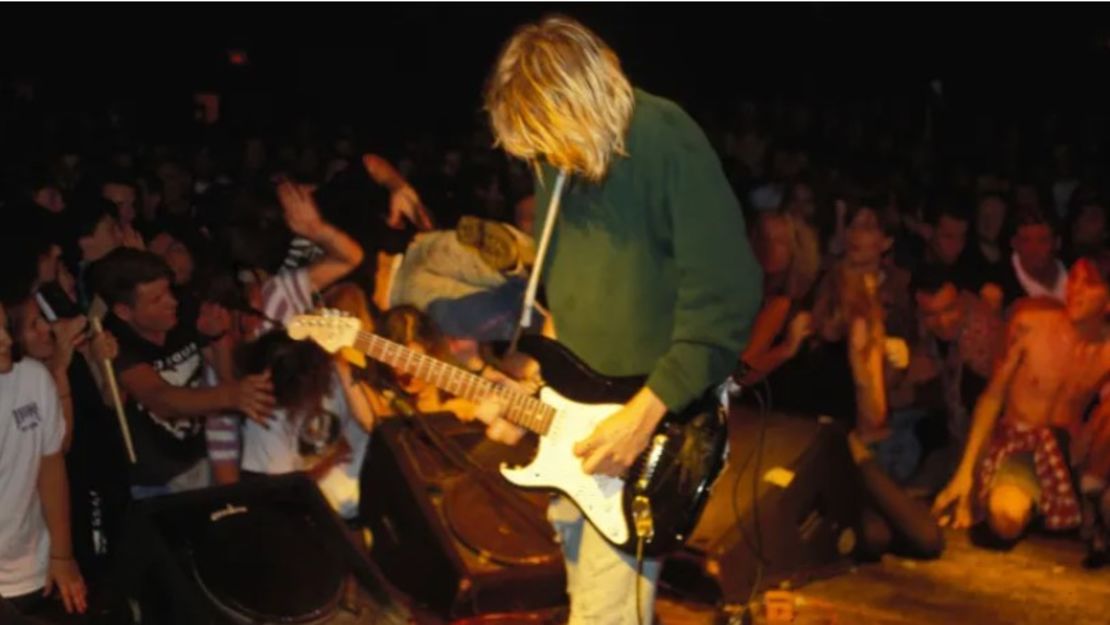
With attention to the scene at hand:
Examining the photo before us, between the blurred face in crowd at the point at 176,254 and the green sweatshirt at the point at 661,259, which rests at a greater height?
the green sweatshirt at the point at 661,259

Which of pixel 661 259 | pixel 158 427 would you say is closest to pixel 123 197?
pixel 158 427

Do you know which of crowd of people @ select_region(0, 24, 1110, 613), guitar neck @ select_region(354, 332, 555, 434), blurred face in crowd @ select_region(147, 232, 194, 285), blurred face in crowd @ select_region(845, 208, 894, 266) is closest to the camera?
guitar neck @ select_region(354, 332, 555, 434)

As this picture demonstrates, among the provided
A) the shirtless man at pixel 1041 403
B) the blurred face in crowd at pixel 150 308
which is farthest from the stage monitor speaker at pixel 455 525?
the shirtless man at pixel 1041 403

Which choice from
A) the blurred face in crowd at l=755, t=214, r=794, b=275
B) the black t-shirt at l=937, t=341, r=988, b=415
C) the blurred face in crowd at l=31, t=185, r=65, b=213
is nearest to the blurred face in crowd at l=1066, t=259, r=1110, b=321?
the black t-shirt at l=937, t=341, r=988, b=415

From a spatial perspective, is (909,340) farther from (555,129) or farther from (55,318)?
(555,129)

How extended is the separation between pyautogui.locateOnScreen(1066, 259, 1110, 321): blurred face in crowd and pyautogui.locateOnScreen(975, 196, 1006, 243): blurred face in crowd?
188cm

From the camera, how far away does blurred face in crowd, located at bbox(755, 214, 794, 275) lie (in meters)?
7.09

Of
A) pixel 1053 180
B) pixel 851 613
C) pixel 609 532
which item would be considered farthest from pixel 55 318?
pixel 1053 180

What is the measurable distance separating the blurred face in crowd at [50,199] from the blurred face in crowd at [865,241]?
4031mm

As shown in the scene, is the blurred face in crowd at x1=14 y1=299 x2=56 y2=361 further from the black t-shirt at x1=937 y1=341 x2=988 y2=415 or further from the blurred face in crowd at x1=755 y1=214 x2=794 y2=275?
the black t-shirt at x1=937 y1=341 x2=988 y2=415

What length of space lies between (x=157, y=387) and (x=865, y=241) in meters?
3.61

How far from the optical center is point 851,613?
205 inches

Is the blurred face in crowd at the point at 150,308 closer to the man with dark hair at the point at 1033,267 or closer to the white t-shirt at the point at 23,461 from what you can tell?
the white t-shirt at the point at 23,461

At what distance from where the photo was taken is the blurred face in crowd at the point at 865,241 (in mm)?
6680
